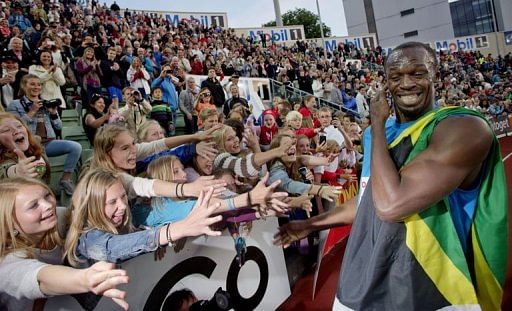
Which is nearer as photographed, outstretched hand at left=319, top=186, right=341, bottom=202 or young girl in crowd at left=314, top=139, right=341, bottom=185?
outstretched hand at left=319, top=186, right=341, bottom=202

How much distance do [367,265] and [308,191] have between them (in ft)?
7.86

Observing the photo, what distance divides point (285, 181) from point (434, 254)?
9.29 ft

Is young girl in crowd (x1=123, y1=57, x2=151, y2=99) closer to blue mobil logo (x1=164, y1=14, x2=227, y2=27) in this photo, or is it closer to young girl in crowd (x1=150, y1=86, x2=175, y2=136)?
young girl in crowd (x1=150, y1=86, x2=175, y2=136)

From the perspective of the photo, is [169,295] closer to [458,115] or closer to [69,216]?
[69,216]

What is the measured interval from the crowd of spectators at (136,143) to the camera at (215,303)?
0.35m

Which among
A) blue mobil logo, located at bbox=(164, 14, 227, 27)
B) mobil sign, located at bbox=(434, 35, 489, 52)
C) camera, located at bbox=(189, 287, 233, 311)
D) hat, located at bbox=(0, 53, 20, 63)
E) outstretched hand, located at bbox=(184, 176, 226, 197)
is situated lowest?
camera, located at bbox=(189, 287, 233, 311)

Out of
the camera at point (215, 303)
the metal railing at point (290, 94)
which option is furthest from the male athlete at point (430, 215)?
the metal railing at point (290, 94)

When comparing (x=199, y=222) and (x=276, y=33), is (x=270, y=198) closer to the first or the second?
(x=199, y=222)

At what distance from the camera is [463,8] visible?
4672cm

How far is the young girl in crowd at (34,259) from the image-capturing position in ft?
4.22

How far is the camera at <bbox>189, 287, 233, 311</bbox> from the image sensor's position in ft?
8.05

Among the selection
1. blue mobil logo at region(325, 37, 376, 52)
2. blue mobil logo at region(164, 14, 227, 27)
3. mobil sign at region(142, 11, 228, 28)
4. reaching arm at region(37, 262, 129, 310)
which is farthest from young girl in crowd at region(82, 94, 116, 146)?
blue mobil logo at region(325, 37, 376, 52)

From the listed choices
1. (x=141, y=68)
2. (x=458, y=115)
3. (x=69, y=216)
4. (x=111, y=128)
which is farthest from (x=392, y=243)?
(x=141, y=68)

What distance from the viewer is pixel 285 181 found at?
400cm
